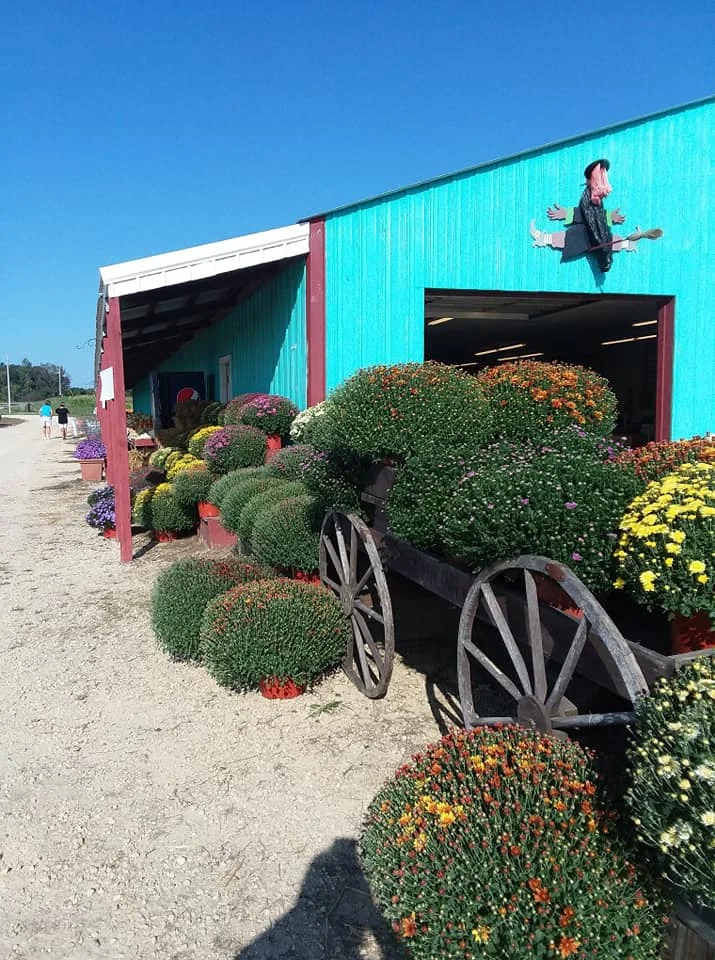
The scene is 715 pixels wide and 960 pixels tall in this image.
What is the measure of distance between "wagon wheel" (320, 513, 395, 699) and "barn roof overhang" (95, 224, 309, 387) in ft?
14.9

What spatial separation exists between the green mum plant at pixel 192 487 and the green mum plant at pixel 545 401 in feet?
19.5

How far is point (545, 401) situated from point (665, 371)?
6856mm

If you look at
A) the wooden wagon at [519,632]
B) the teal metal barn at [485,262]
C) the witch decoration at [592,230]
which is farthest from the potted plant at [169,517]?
the witch decoration at [592,230]

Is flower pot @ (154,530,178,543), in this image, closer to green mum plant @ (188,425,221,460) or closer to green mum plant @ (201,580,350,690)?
green mum plant @ (188,425,221,460)

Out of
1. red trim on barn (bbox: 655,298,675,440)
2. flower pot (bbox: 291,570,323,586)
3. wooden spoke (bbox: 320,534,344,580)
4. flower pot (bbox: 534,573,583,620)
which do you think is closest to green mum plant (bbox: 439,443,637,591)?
flower pot (bbox: 534,573,583,620)

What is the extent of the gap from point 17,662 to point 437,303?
26.9 feet

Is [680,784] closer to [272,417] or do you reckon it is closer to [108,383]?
[272,417]

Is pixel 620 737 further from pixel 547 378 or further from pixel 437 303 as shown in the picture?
pixel 437 303

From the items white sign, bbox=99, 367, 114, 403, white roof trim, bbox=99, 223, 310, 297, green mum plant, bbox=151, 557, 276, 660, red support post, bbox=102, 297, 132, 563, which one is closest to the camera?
green mum plant, bbox=151, 557, 276, 660

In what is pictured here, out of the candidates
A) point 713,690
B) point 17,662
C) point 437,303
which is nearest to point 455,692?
point 713,690

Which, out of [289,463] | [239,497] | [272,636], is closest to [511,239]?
[289,463]

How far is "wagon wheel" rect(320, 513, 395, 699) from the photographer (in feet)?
14.3

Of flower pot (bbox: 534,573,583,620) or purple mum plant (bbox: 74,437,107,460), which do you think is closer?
flower pot (bbox: 534,573,583,620)

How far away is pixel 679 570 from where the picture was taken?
2.48 metres
